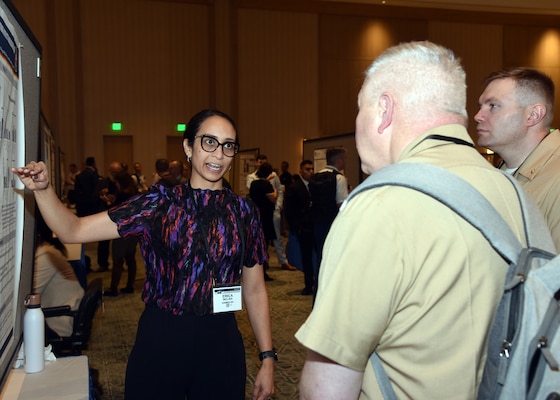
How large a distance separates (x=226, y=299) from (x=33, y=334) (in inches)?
24.8

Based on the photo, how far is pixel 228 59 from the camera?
12.7 meters

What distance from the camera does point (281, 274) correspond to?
6887mm

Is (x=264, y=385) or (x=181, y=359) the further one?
(x=264, y=385)

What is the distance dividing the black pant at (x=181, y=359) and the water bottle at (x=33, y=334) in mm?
316

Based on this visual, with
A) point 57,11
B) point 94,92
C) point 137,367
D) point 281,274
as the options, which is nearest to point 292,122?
point 94,92

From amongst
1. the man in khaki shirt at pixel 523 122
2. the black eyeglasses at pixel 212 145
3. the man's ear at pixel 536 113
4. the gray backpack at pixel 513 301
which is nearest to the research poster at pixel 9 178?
the black eyeglasses at pixel 212 145

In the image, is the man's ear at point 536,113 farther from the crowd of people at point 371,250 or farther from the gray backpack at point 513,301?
the gray backpack at point 513,301

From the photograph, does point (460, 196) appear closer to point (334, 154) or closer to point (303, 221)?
point (334, 154)

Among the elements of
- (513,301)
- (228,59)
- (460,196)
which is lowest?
(513,301)

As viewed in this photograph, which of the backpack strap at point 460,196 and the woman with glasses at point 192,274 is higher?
the backpack strap at point 460,196


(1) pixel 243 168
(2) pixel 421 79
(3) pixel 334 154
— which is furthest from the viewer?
(1) pixel 243 168

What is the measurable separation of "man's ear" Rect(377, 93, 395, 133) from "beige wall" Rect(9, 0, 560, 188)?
11695 mm

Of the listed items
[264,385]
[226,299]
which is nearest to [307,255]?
[264,385]

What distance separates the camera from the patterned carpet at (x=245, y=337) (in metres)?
3.31
